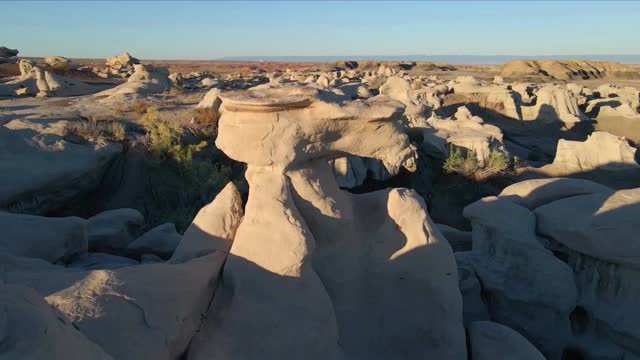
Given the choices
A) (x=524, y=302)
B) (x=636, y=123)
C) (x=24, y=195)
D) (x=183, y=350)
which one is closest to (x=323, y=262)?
(x=183, y=350)

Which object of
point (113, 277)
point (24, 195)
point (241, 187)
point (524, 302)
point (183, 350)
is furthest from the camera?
point (241, 187)

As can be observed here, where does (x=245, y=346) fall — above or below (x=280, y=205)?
below

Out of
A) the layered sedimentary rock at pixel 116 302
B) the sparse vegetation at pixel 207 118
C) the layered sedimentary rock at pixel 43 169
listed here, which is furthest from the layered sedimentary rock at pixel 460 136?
the layered sedimentary rock at pixel 116 302

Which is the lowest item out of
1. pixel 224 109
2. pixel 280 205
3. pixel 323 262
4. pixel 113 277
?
pixel 323 262

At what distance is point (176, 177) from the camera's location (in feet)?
32.1

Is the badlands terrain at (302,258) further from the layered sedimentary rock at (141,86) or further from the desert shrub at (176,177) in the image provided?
the layered sedimentary rock at (141,86)

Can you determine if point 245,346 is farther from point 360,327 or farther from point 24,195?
point 24,195

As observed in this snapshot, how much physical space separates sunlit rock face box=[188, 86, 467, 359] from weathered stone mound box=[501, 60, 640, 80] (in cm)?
5005

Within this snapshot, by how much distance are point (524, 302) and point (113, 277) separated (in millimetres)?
4097

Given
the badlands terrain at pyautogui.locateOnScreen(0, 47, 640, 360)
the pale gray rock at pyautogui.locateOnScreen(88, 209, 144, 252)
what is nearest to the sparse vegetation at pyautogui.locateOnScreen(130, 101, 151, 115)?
the badlands terrain at pyautogui.locateOnScreen(0, 47, 640, 360)

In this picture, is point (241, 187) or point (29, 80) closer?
point (241, 187)

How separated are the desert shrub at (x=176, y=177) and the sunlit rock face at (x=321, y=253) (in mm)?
5616

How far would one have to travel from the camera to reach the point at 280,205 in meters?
2.85

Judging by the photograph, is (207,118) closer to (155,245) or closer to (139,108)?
(139,108)
